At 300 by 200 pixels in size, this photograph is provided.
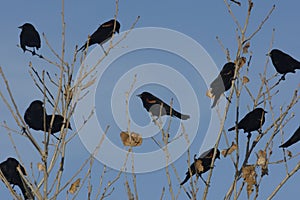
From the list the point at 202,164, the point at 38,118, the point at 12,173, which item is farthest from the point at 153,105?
the point at 202,164

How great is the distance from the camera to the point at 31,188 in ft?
13.1

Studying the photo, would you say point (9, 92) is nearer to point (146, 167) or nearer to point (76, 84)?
point (76, 84)

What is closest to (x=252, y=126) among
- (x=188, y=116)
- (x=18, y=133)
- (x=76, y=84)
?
(x=188, y=116)

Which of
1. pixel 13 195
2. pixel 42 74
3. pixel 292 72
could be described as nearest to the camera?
pixel 13 195

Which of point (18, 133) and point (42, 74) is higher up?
point (42, 74)

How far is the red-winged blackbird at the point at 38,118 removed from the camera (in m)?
4.40

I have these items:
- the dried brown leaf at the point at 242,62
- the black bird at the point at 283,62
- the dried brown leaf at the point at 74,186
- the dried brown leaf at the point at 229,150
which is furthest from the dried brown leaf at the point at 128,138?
the black bird at the point at 283,62

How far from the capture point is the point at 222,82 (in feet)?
17.5

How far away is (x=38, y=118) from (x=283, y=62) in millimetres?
2427

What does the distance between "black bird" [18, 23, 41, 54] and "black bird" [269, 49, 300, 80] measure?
253 centimetres

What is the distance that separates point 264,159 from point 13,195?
1.66 metres

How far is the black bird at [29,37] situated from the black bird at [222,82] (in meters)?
2.34

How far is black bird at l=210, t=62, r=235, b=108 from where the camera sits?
4.93 m

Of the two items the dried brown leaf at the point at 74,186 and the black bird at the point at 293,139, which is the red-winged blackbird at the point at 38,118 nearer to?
the dried brown leaf at the point at 74,186
